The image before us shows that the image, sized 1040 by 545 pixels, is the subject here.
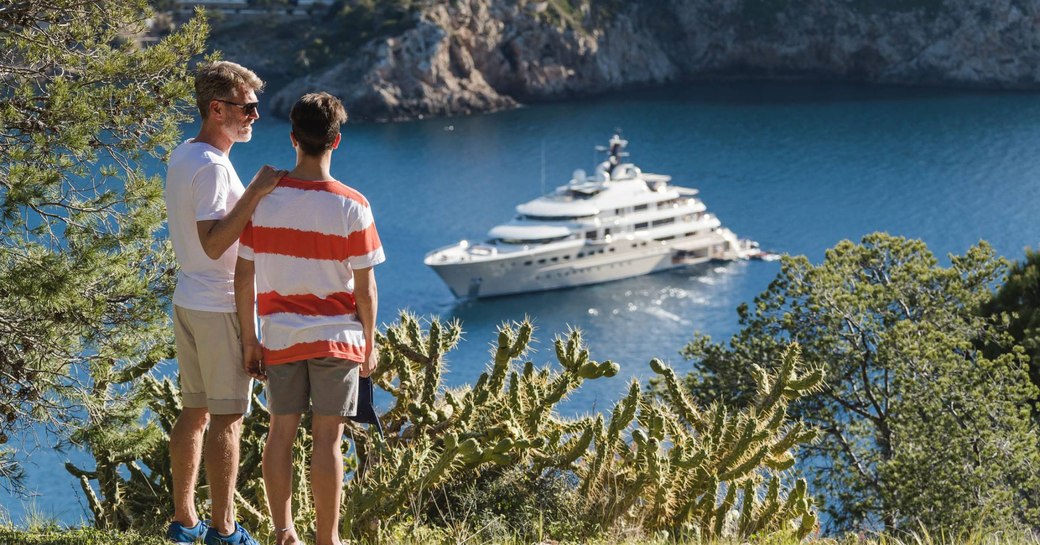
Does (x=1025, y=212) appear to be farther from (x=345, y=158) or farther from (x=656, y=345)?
(x=345, y=158)

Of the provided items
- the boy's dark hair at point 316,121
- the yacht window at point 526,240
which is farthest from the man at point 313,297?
the yacht window at point 526,240

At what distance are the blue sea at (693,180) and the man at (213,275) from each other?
18.2 metres

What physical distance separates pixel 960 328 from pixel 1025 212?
30.6 metres

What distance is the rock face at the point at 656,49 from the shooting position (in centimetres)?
6481

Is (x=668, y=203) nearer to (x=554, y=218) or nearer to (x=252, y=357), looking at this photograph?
(x=554, y=218)

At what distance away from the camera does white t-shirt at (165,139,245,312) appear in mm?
4273

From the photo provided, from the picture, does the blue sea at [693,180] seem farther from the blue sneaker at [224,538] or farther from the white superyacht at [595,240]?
the blue sneaker at [224,538]

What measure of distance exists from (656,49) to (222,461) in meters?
73.2

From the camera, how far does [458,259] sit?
Result: 123 ft

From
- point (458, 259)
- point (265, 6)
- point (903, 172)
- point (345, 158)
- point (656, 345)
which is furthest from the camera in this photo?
point (265, 6)

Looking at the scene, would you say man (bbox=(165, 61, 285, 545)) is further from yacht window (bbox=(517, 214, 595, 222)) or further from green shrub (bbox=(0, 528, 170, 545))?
→ yacht window (bbox=(517, 214, 595, 222))

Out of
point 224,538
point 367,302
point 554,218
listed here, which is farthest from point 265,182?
point 554,218

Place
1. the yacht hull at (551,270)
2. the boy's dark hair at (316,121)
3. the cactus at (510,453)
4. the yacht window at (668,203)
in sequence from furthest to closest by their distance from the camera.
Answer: the yacht window at (668,203) < the yacht hull at (551,270) < the cactus at (510,453) < the boy's dark hair at (316,121)

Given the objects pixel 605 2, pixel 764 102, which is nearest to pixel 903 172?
pixel 764 102
